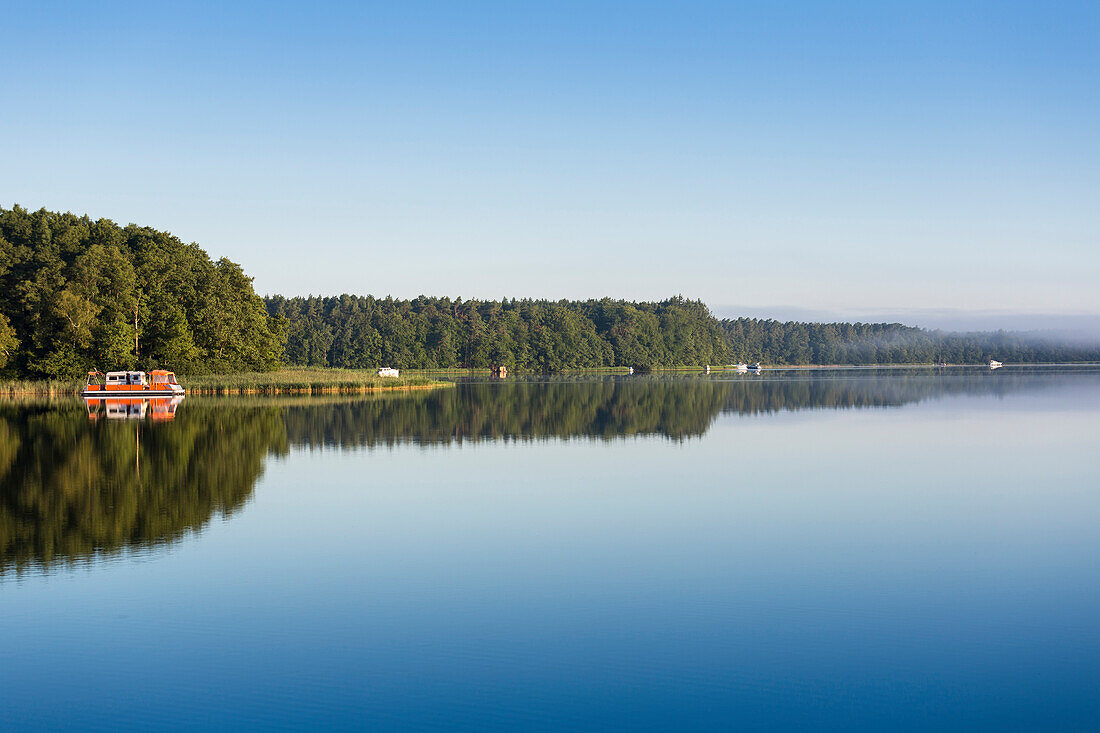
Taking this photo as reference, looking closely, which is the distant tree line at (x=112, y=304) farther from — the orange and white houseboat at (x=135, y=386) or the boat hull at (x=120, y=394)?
the boat hull at (x=120, y=394)

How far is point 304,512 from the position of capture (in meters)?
18.1

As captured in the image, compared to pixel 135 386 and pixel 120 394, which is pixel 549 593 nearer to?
pixel 120 394

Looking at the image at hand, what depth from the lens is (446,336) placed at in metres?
166

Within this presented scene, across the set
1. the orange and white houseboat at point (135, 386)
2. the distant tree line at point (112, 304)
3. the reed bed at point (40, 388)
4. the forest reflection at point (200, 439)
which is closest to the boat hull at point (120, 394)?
the orange and white houseboat at point (135, 386)

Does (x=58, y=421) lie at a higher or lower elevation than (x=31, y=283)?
lower

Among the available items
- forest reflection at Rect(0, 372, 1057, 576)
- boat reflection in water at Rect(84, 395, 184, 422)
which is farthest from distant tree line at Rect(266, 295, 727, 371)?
forest reflection at Rect(0, 372, 1057, 576)

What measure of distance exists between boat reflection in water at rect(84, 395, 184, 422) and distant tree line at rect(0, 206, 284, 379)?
8380mm

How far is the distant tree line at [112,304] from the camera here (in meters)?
71.5

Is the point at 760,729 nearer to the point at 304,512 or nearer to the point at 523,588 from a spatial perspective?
the point at 523,588

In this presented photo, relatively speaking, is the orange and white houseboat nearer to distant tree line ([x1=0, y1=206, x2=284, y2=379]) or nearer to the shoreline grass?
the shoreline grass

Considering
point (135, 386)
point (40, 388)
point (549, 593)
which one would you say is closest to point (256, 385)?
point (135, 386)

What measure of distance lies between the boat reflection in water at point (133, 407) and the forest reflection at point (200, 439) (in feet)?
3.71

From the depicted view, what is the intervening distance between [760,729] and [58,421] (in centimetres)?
4110

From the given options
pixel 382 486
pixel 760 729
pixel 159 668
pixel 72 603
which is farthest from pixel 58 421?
pixel 760 729
